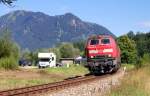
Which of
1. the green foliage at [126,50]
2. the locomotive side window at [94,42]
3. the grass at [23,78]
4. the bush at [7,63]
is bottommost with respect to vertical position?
the grass at [23,78]

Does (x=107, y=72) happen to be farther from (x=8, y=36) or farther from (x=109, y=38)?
(x=8, y=36)

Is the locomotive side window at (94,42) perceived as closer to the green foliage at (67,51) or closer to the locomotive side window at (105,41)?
the locomotive side window at (105,41)

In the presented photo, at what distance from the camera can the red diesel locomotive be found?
38.8 m

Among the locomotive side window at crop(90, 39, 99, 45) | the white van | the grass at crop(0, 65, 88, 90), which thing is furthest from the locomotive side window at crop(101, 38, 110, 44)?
the white van

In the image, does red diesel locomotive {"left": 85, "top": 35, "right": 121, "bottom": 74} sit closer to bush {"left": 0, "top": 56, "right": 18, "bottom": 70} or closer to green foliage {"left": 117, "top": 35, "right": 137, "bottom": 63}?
bush {"left": 0, "top": 56, "right": 18, "bottom": 70}

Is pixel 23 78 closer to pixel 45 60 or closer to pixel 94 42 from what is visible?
pixel 94 42

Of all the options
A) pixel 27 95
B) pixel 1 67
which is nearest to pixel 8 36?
pixel 1 67

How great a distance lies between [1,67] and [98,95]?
1047 inches

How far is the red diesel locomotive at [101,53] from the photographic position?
127 ft

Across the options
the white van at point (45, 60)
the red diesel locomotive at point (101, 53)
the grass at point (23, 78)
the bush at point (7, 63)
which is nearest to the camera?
the grass at point (23, 78)

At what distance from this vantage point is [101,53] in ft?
128

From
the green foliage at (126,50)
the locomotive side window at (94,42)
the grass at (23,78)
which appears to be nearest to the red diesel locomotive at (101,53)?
the locomotive side window at (94,42)

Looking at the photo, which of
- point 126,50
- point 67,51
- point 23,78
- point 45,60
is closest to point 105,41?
point 23,78

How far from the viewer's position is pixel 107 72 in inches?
1623
